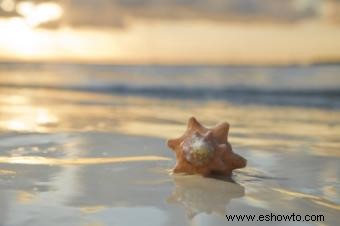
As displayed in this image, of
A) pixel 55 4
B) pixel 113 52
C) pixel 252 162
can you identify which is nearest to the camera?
pixel 252 162

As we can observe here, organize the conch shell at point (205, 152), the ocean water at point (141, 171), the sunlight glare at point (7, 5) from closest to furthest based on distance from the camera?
the ocean water at point (141, 171) < the conch shell at point (205, 152) < the sunlight glare at point (7, 5)

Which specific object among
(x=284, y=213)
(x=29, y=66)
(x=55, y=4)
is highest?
(x=55, y=4)

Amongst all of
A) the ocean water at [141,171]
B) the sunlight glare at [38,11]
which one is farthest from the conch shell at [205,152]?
the sunlight glare at [38,11]

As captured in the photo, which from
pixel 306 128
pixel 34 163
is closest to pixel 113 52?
pixel 306 128

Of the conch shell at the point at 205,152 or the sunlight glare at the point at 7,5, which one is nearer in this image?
the conch shell at the point at 205,152

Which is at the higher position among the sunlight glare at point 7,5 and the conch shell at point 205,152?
the sunlight glare at point 7,5

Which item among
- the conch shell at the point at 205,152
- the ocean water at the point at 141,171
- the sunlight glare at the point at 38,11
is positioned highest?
the sunlight glare at the point at 38,11

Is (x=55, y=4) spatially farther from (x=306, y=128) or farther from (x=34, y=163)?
(x=34, y=163)

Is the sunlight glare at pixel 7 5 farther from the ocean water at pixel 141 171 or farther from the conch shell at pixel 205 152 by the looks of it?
the conch shell at pixel 205 152

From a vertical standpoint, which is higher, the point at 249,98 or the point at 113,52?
the point at 113,52
